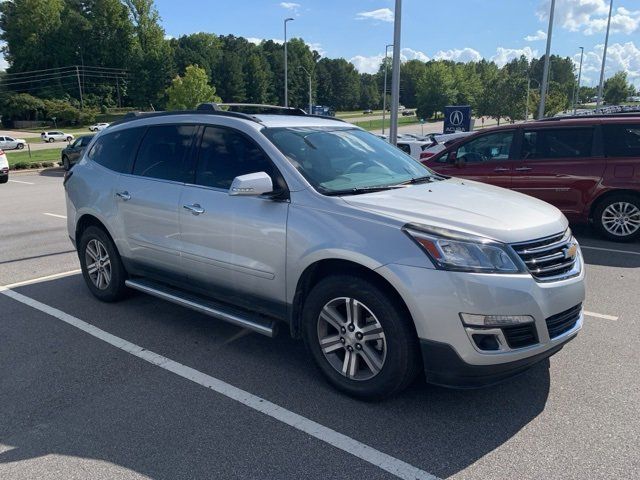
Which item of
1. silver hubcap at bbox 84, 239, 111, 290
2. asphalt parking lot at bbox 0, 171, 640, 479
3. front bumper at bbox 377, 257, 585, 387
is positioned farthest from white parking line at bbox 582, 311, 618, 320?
silver hubcap at bbox 84, 239, 111, 290

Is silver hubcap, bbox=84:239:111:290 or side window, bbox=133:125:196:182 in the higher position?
side window, bbox=133:125:196:182

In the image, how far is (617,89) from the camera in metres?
128

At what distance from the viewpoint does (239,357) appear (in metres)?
4.09

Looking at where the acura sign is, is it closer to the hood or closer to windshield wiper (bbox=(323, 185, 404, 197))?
the hood

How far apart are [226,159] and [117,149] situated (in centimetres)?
164

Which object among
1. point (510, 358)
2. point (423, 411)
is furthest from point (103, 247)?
point (510, 358)

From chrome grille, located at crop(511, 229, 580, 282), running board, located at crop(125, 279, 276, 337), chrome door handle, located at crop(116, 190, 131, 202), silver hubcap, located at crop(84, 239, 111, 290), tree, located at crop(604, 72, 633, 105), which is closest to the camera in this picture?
chrome grille, located at crop(511, 229, 580, 282)

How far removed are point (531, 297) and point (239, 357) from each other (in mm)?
2198

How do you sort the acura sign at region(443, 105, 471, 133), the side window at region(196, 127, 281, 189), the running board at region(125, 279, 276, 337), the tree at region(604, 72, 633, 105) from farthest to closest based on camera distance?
1. the tree at region(604, 72, 633, 105)
2. the acura sign at region(443, 105, 471, 133)
3. the side window at region(196, 127, 281, 189)
4. the running board at region(125, 279, 276, 337)

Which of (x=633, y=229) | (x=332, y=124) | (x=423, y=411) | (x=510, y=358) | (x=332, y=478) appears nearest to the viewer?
(x=332, y=478)

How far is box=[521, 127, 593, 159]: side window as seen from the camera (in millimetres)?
7906

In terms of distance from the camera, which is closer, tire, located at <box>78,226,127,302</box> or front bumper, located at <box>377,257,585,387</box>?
front bumper, located at <box>377,257,585,387</box>

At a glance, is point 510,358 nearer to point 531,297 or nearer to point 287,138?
point 531,297

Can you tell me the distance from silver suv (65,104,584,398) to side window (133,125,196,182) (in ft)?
0.05
